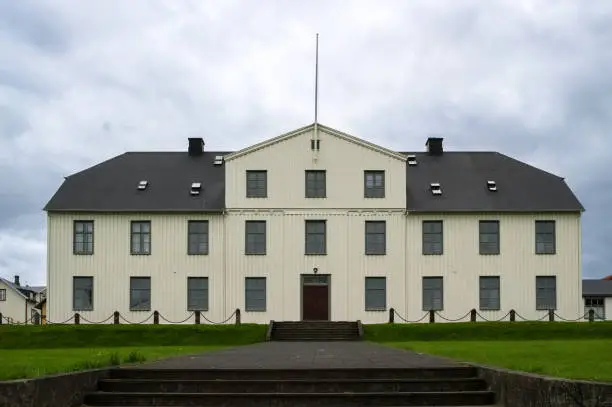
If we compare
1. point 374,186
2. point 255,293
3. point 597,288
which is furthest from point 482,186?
point 597,288

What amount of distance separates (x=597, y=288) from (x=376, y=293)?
43.0m

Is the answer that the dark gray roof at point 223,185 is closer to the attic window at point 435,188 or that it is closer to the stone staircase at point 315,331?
the attic window at point 435,188

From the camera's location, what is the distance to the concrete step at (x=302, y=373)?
15.1 metres

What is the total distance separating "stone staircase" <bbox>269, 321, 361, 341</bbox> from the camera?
38.1 m

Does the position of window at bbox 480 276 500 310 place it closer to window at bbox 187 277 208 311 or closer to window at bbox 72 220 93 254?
window at bbox 187 277 208 311

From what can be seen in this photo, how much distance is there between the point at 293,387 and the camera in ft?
47.4

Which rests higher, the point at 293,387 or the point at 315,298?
the point at 293,387

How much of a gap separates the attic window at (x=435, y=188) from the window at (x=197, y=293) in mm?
12912

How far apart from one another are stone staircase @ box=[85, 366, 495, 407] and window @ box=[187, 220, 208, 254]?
29103mm

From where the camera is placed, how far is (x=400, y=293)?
143 feet

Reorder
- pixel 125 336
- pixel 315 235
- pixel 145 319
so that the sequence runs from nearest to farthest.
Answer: pixel 125 336, pixel 145 319, pixel 315 235

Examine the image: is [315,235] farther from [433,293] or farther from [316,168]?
[433,293]

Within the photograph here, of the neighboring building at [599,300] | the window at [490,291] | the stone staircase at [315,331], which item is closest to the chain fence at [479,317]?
the window at [490,291]

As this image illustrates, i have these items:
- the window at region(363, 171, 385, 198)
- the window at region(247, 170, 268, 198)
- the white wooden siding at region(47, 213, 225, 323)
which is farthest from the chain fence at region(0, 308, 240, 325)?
the window at region(363, 171, 385, 198)
